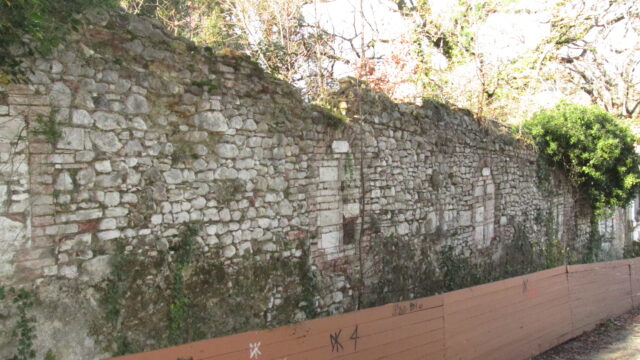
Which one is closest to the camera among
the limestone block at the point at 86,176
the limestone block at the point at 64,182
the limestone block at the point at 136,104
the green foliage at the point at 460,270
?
the limestone block at the point at 64,182

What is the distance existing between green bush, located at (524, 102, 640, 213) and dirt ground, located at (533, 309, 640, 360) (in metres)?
3.30

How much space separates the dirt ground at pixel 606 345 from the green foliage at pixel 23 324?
24.2 ft

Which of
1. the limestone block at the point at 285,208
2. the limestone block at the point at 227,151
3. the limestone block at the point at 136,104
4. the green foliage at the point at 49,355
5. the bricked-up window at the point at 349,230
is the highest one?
the limestone block at the point at 136,104

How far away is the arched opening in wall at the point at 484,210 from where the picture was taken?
8.90 metres

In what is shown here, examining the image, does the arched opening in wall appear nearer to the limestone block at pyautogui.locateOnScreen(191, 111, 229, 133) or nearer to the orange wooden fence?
the orange wooden fence

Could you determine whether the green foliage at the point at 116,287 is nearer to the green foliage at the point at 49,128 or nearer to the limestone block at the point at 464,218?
the green foliage at the point at 49,128

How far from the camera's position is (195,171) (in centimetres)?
468

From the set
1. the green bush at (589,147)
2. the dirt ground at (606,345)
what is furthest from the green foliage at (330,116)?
the green bush at (589,147)

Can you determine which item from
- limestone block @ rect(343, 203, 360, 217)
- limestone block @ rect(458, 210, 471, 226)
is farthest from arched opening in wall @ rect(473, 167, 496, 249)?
limestone block @ rect(343, 203, 360, 217)

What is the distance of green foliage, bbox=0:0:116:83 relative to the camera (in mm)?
3520

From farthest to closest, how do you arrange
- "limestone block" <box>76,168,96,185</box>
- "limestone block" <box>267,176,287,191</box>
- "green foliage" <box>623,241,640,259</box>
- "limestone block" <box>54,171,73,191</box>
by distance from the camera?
"green foliage" <box>623,241,640,259</box> → "limestone block" <box>267,176,287,191</box> → "limestone block" <box>76,168,96,185</box> → "limestone block" <box>54,171,73,191</box>

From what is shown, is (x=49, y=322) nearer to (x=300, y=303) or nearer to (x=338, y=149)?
(x=300, y=303)

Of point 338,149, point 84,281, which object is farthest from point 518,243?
point 84,281

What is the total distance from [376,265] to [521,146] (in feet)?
18.2
